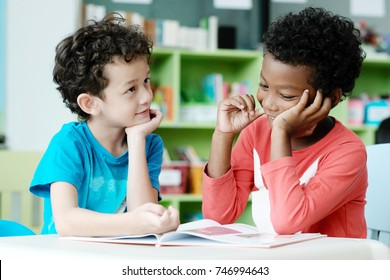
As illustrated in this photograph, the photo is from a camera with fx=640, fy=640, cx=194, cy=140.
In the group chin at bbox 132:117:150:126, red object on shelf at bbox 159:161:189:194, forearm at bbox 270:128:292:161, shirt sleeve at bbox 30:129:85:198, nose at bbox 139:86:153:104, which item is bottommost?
red object on shelf at bbox 159:161:189:194

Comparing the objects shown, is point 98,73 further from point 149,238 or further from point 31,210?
point 31,210

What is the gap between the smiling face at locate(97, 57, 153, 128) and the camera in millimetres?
1360

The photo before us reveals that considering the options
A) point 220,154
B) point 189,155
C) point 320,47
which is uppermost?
point 320,47

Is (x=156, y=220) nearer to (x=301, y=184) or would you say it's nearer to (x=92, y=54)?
(x=301, y=184)

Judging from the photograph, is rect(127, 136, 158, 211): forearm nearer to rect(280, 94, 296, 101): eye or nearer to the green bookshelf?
rect(280, 94, 296, 101): eye

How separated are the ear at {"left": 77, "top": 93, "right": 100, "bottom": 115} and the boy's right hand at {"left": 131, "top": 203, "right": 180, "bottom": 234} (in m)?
0.49

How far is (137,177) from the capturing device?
4.42 ft

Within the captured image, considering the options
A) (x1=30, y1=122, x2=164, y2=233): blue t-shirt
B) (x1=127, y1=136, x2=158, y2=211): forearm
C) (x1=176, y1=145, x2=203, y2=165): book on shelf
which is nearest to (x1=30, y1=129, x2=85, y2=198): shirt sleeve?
(x1=30, y1=122, x2=164, y2=233): blue t-shirt

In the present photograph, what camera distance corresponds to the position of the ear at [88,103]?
1.42m

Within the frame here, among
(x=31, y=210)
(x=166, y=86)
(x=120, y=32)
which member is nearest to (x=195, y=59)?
(x=166, y=86)

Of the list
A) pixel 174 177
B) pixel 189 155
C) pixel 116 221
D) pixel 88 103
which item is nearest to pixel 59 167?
pixel 88 103

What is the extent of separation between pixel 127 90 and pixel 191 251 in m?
0.60

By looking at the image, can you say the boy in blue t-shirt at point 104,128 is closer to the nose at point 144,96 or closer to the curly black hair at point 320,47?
the nose at point 144,96

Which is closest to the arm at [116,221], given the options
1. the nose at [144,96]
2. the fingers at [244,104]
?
the nose at [144,96]
